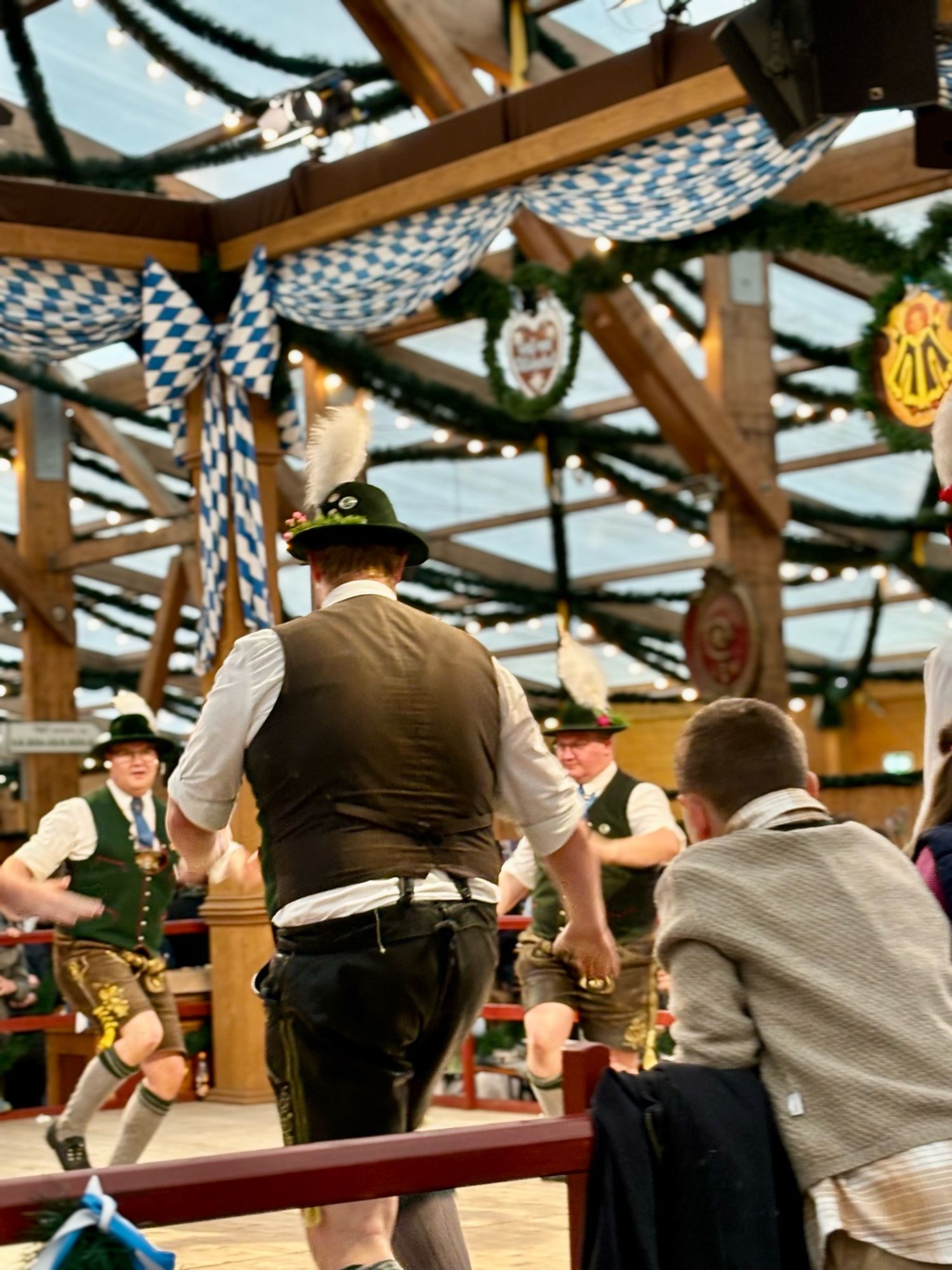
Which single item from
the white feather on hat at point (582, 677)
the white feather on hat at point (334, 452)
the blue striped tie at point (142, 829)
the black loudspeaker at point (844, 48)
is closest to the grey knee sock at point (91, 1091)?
the blue striped tie at point (142, 829)

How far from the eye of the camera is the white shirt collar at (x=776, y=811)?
2529mm

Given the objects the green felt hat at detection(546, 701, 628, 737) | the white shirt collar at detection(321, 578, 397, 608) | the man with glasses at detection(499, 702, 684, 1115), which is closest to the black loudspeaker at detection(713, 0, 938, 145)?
the green felt hat at detection(546, 701, 628, 737)

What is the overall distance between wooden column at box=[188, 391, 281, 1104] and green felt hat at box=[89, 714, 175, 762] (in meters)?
1.67

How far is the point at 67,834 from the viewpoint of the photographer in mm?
6293

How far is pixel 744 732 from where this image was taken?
258 centimetres

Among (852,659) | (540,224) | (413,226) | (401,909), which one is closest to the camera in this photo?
(401,909)

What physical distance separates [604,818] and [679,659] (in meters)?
7.95

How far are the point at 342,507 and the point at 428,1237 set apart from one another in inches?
46.7

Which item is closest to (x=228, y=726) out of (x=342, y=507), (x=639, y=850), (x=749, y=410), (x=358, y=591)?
(x=358, y=591)

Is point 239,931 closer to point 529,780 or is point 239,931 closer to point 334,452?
point 334,452

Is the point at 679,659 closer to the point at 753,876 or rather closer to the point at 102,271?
the point at 102,271

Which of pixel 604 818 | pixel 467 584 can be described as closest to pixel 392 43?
pixel 604 818

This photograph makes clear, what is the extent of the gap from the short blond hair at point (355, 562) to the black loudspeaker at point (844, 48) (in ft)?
9.04

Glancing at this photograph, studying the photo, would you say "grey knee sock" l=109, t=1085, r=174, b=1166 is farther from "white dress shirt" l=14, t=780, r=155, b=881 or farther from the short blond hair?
the short blond hair
